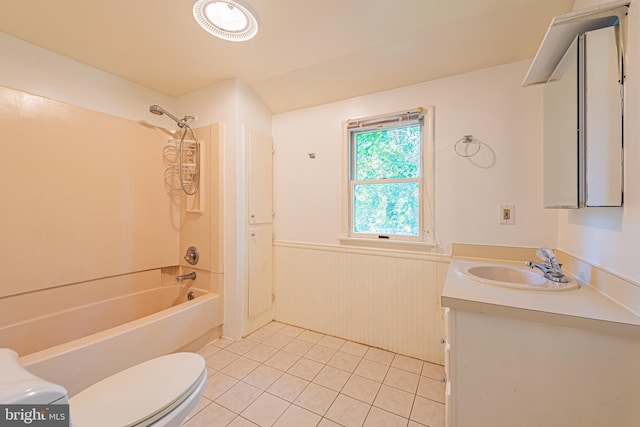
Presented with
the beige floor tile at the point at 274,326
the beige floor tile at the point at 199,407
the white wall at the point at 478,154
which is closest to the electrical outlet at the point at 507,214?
the white wall at the point at 478,154

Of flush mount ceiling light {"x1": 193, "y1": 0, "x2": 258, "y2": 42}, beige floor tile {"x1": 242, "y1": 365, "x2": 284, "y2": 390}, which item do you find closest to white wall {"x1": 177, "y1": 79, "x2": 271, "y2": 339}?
beige floor tile {"x1": 242, "y1": 365, "x2": 284, "y2": 390}

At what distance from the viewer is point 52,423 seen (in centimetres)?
55

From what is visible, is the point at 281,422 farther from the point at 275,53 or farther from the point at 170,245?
the point at 275,53

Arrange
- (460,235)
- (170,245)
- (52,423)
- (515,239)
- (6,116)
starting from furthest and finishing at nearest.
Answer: (170,245), (460,235), (515,239), (6,116), (52,423)

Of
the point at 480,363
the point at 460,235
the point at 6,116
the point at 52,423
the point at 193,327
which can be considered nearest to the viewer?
the point at 52,423

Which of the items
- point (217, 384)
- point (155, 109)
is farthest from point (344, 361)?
point (155, 109)

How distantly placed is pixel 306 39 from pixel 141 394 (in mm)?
2128

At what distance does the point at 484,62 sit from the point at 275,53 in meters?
1.48

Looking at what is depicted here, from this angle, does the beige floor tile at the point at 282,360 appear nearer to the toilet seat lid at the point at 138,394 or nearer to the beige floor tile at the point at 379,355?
the beige floor tile at the point at 379,355

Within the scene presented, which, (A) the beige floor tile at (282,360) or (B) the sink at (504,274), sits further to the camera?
(A) the beige floor tile at (282,360)

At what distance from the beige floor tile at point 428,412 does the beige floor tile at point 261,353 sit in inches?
43.5

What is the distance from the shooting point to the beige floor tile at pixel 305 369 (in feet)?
5.85

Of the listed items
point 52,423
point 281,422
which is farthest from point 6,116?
point 281,422

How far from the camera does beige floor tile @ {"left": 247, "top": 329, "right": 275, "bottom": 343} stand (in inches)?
89.0
